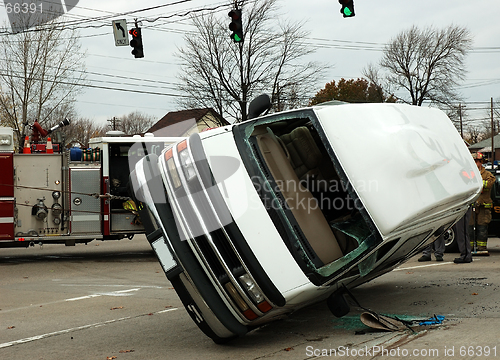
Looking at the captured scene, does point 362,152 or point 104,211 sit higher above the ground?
point 362,152

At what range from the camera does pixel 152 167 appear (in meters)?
5.63

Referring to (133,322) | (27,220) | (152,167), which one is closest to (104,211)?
(27,220)

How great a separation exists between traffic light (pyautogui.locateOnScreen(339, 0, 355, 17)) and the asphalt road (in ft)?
21.0

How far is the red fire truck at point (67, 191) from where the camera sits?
43.1 feet

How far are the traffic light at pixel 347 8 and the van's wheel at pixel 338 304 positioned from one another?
34.0 feet

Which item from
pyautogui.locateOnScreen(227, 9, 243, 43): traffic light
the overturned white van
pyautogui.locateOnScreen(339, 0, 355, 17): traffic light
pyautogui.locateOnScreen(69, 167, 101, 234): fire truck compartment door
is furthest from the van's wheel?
pyautogui.locateOnScreen(227, 9, 243, 43): traffic light

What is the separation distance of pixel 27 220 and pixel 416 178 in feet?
33.9

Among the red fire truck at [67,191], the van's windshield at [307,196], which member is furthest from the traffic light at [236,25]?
the van's windshield at [307,196]

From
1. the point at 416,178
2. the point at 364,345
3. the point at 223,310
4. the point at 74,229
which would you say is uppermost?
the point at 416,178

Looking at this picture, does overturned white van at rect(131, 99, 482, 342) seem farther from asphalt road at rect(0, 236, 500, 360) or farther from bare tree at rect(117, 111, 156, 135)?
bare tree at rect(117, 111, 156, 135)

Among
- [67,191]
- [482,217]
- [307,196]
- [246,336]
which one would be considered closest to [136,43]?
[67,191]

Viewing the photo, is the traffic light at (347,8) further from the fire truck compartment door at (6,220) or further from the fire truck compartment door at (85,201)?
the fire truck compartment door at (6,220)

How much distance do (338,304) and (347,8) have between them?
34.5ft

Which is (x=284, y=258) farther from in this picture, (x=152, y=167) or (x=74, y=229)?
(x=74, y=229)
